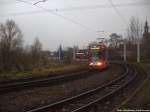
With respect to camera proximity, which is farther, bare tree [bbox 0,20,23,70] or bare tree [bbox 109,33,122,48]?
bare tree [bbox 109,33,122,48]

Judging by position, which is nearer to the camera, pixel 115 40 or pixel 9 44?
pixel 9 44

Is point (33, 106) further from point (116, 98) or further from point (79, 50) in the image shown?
point (79, 50)

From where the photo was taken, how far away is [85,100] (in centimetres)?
1495

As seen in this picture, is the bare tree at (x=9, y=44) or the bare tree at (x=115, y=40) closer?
the bare tree at (x=9, y=44)

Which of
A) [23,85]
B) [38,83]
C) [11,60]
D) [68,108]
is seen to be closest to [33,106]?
[68,108]

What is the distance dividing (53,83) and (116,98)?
25.8 ft

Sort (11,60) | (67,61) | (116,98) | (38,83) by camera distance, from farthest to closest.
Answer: (67,61) < (11,60) < (38,83) < (116,98)

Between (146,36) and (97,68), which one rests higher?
(146,36)

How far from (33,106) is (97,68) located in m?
27.2

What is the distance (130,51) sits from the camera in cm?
9906

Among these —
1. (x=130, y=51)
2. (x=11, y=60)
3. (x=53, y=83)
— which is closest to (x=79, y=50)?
(x=130, y=51)

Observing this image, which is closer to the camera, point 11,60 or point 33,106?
point 33,106

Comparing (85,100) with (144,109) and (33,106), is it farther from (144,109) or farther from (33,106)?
(144,109)

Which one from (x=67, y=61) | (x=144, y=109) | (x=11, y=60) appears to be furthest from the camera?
(x=67, y=61)
